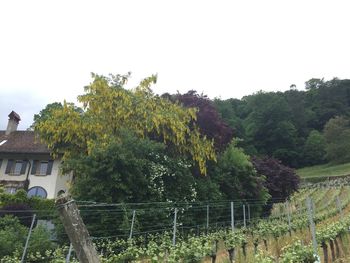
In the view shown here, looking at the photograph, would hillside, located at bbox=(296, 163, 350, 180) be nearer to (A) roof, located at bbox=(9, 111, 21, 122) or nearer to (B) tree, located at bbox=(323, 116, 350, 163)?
(B) tree, located at bbox=(323, 116, 350, 163)

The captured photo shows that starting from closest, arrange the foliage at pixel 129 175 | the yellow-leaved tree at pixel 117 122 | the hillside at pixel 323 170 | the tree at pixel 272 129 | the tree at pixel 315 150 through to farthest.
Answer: the foliage at pixel 129 175 → the yellow-leaved tree at pixel 117 122 → the hillside at pixel 323 170 → the tree at pixel 315 150 → the tree at pixel 272 129

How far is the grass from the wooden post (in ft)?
176

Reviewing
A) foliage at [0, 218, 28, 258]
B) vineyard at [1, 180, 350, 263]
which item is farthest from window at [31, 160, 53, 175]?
vineyard at [1, 180, 350, 263]

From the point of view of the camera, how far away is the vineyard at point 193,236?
785 centimetres

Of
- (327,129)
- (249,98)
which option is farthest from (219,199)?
(249,98)

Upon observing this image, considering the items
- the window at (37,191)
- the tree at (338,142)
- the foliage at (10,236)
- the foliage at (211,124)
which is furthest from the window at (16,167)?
the tree at (338,142)

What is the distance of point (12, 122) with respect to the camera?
30641 mm

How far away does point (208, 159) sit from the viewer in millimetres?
16188

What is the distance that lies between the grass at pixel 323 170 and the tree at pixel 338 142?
180 centimetres

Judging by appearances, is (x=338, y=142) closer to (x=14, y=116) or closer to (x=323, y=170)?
(x=323, y=170)

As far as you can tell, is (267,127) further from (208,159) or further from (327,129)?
(208,159)

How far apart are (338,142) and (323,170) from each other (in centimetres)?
697

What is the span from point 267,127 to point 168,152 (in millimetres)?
54158

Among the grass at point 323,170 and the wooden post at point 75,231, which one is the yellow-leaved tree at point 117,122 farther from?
the grass at point 323,170
